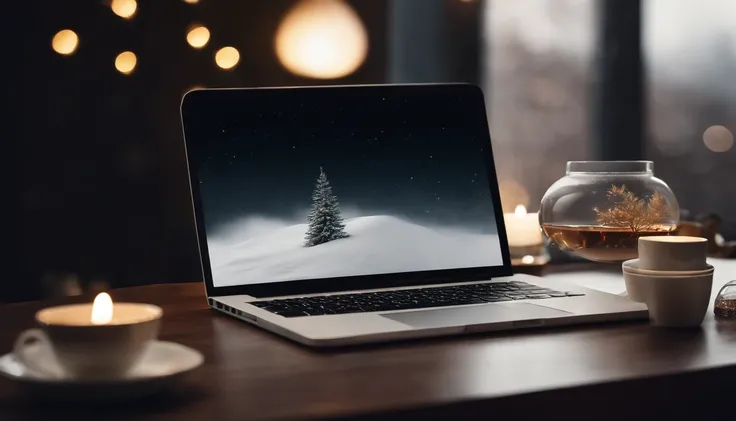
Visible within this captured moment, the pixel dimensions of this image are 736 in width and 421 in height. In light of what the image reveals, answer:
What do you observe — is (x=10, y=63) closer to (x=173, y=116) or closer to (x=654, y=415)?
(x=173, y=116)

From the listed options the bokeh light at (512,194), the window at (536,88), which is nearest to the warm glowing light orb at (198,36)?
the window at (536,88)

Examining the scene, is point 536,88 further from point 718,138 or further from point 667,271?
point 667,271

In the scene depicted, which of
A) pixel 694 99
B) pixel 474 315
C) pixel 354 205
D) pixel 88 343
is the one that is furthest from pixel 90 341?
pixel 694 99

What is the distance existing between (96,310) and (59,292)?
1114mm

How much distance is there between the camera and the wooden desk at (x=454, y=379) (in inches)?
25.5

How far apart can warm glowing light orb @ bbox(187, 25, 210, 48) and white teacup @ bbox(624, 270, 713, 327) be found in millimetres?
1099

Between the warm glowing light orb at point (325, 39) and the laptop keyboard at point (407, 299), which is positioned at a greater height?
the warm glowing light orb at point (325, 39)

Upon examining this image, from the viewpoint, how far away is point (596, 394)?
711mm

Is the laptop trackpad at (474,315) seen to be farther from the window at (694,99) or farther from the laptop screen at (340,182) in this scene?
the window at (694,99)

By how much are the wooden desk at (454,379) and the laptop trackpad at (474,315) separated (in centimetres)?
2

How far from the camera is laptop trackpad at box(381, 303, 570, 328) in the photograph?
0.90 m

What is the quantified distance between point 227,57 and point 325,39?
0.76 ft

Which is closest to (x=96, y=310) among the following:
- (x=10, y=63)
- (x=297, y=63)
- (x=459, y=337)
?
(x=459, y=337)

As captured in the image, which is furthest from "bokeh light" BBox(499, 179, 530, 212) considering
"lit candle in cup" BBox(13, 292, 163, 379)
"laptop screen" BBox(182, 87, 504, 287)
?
"lit candle in cup" BBox(13, 292, 163, 379)
